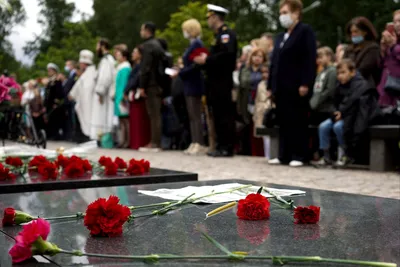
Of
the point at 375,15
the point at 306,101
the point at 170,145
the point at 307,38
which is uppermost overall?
the point at 375,15

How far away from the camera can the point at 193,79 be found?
11.3 meters

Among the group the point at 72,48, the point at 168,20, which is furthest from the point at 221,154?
the point at 168,20

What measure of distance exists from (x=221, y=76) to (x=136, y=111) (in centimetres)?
352

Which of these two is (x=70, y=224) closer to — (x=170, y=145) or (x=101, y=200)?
(x=101, y=200)

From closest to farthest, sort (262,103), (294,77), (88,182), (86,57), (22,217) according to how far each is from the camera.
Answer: (22,217)
(88,182)
(294,77)
(262,103)
(86,57)

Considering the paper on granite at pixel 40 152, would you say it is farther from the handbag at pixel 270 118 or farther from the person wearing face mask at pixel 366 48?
the person wearing face mask at pixel 366 48

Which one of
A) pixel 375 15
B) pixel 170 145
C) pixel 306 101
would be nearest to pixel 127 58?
pixel 170 145

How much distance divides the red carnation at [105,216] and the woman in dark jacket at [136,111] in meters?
11.4

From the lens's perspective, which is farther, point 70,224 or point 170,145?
point 170,145

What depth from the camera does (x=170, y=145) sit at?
1409cm

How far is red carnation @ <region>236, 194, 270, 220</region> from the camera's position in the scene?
2.42m

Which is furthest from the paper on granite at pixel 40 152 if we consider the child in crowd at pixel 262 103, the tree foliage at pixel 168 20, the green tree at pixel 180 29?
the green tree at pixel 180 29

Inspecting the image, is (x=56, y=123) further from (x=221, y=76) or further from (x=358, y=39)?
(x=358, y=39)

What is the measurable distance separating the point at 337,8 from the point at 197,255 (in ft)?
112
